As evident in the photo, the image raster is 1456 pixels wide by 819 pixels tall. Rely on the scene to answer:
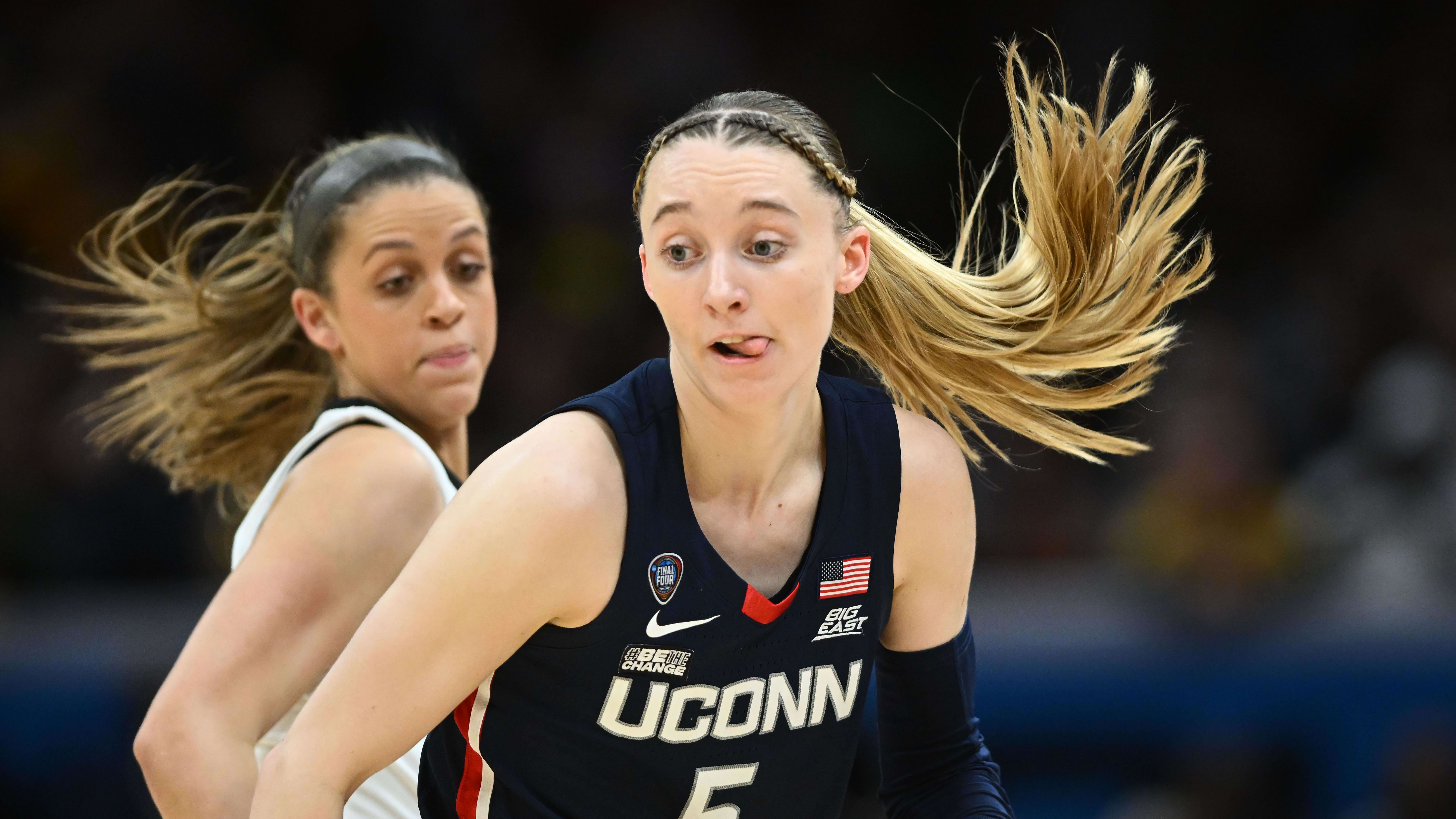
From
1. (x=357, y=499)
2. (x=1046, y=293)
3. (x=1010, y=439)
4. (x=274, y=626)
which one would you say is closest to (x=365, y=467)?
(x=357, y=499)

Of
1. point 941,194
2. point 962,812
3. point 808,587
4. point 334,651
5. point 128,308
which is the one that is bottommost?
point 334,651

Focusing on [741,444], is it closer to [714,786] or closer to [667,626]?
[667,626]

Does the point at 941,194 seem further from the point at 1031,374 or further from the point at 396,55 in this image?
the point at 1031,374

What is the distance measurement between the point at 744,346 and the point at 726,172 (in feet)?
0.84

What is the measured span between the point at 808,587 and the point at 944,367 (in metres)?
0.60

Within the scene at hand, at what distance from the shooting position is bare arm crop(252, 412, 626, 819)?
77.9 inches

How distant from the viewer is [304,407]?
345 cm

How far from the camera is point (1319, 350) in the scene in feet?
23.1

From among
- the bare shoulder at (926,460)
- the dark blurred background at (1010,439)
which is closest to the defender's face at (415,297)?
the bare shoulder at (926,460)

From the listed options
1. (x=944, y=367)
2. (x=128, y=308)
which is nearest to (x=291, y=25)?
(x=128, y=308)

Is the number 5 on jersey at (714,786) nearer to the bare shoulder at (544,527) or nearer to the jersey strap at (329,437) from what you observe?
the bare shoulder at (544,527)

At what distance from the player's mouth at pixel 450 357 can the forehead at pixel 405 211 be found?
0.25 m

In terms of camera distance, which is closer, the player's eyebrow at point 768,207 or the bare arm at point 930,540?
the player's eyebrow at point 768,207

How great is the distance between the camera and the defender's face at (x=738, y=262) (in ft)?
6.82
